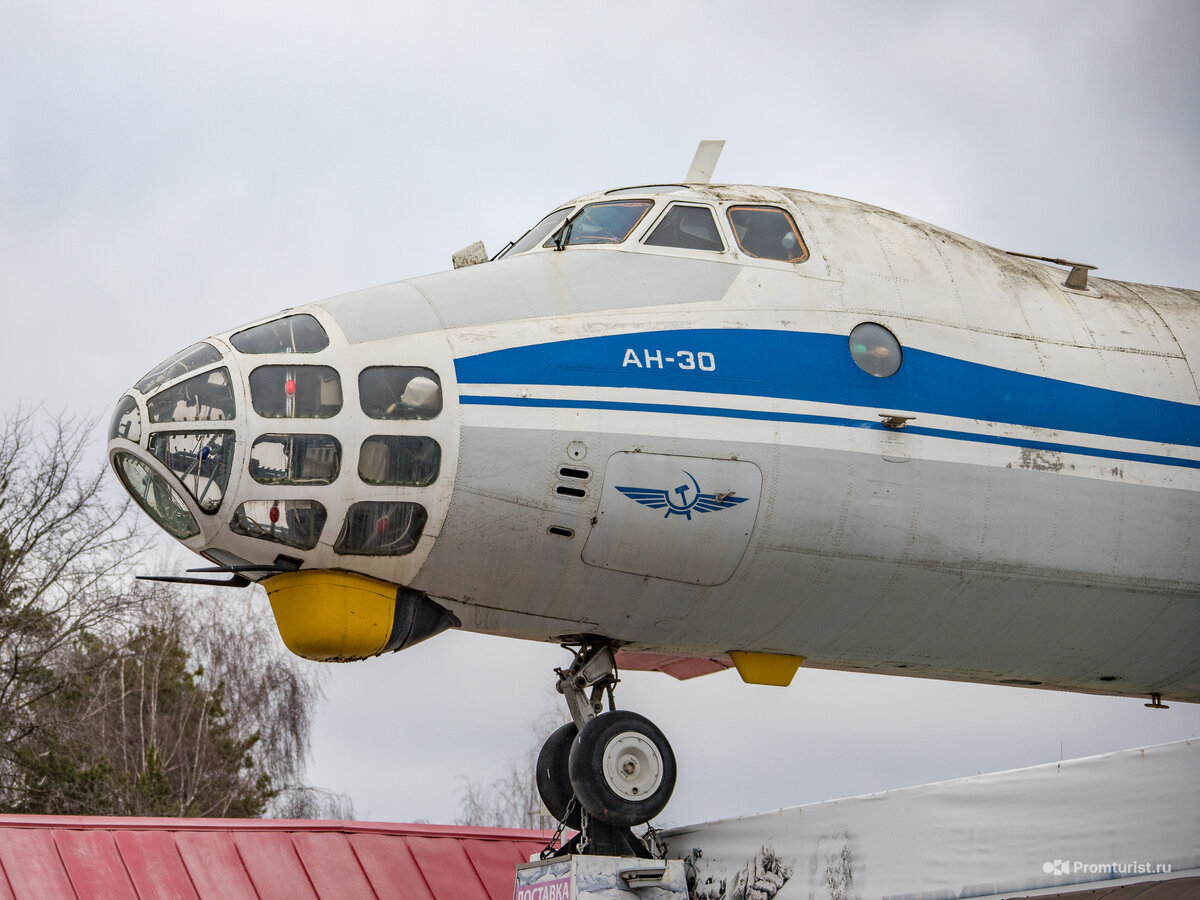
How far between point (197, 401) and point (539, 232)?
3285 mm

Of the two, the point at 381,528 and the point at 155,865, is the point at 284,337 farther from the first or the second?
the point at 155,865

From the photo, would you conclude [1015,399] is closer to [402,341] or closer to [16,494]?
[402,341]

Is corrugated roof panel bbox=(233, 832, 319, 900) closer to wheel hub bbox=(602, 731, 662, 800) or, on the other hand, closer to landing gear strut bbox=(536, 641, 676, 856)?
landing gear strut bbox=(536, 641, 676, 856)

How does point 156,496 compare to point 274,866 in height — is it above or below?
above

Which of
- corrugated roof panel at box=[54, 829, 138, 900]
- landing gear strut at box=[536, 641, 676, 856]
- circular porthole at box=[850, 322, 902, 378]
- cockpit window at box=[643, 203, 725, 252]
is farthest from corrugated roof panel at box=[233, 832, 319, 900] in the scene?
circular porthole at box=[850, 322, 902, 378]

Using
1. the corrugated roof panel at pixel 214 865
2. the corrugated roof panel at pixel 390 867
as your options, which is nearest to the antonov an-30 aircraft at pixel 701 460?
the corrugated roof panel at pixel 390 867

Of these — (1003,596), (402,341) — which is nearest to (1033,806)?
(1003,596)

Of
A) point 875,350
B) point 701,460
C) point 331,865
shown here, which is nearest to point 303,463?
point 701,460

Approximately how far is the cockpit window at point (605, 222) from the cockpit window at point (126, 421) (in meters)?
3.19

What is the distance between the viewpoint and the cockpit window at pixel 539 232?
407 inches

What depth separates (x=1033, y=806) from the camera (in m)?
7.68

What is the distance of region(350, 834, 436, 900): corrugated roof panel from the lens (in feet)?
38.3

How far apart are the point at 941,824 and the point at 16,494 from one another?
25371 mm

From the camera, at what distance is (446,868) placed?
40.1 feet
